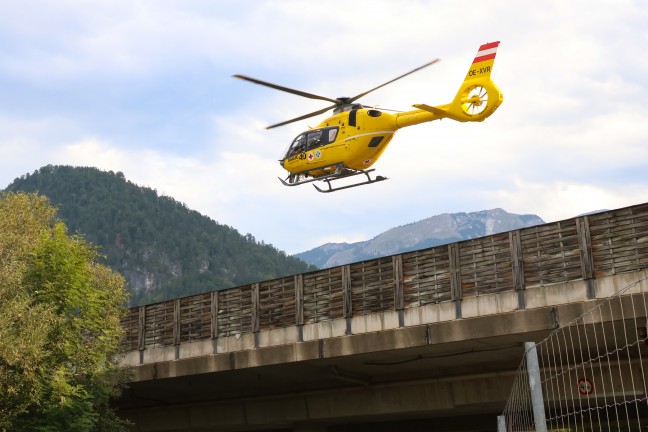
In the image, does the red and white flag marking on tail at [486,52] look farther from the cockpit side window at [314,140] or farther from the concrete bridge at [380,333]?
the concrete bridge at [380,333]

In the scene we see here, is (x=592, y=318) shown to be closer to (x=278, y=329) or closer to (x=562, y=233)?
(x=562, y=233)

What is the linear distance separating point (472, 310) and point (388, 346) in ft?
8.18

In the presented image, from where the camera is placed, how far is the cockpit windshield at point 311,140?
37.0 m

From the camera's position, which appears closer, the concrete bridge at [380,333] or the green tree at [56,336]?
the concrete bridge at [380,333]

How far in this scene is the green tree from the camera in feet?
75.5

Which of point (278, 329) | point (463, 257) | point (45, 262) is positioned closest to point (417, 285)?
point (463, 257)

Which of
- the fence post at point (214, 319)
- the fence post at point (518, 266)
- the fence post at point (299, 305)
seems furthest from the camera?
the fence post at point (214, 319)

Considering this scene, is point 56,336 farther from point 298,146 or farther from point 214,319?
point 298,146

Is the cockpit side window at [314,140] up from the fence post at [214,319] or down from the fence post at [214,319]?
up

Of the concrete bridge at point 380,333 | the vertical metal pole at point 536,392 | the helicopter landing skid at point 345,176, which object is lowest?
the vertical metal pole at point 536,392

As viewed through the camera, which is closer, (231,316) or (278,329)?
(278,329)

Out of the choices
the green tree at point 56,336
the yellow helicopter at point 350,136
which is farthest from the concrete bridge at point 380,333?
the yellow helicopter at point 350,136

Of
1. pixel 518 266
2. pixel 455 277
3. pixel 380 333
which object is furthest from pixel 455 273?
pixel 380 333

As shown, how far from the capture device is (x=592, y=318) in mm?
18891
